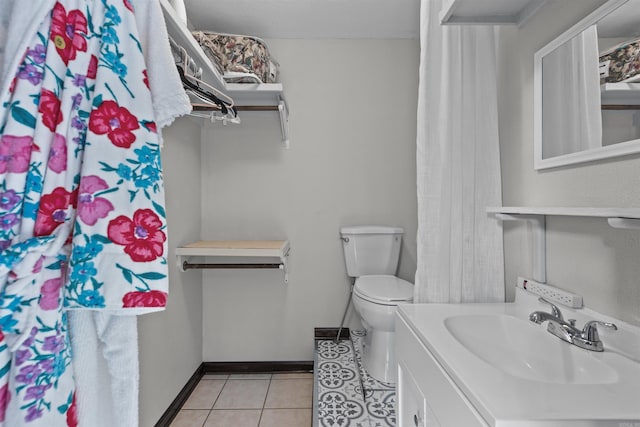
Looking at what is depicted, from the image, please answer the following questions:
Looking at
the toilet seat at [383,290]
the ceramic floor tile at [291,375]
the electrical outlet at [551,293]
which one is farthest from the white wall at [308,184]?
the electrical outlet at [551,293]

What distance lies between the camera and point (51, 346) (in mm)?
628

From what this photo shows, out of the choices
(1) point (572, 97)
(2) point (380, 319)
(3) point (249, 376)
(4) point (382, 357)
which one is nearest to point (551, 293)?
(1) point (572, 97)

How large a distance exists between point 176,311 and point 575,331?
181cm

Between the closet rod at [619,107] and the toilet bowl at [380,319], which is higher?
the closet rod at [619,107]

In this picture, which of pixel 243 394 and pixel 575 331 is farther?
pixel 243 394

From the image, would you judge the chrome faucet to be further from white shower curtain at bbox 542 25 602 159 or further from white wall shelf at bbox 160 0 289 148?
white wall shelf at bbox 160 0 289 148

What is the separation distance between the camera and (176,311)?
6.13 feet

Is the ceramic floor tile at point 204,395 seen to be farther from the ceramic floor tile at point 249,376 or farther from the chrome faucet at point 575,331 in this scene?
the chrome faucet at point 575,331

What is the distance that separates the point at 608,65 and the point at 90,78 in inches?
52.9

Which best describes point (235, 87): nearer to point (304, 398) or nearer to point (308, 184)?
point (308, 184)

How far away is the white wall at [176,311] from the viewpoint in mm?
1573

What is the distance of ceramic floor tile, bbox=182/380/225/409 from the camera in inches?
75.8

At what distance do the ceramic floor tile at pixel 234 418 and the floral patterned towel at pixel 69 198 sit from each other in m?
1.30

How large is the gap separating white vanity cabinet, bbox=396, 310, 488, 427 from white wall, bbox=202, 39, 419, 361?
1213 millimetres
